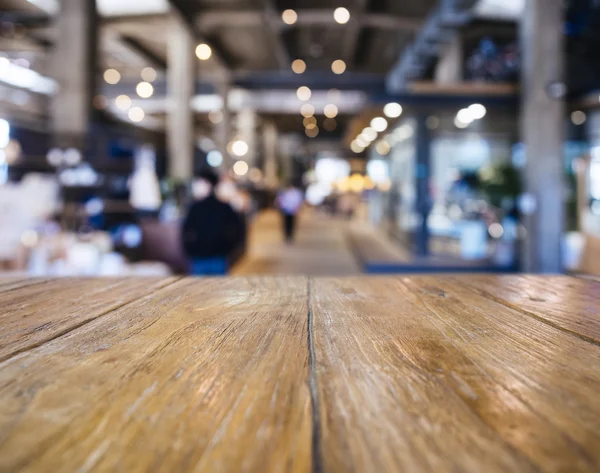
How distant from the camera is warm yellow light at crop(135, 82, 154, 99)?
13.4 m

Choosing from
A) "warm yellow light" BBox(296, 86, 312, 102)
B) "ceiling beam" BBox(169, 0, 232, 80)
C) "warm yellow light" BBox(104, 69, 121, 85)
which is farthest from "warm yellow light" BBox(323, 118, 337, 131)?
"warm yellow light" BBox(104, 69, 121, 85)

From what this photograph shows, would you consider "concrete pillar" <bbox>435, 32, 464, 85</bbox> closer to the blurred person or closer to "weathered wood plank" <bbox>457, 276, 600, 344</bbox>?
the blurred person

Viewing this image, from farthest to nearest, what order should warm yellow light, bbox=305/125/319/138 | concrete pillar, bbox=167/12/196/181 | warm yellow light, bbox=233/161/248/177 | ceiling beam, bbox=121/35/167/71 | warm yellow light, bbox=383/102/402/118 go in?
warm yellow light, bbox=305/125/319/138, warm yellow light, bbox=233/161/248/177, ceiling beam, bbox=121/35/167/71, concrete pillar, bbox=167/12/196/181, warm yellow light, bbox=383/102/402/118

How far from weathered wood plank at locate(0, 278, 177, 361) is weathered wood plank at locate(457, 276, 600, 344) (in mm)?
894

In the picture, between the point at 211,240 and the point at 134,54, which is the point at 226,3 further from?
the point at 211,240

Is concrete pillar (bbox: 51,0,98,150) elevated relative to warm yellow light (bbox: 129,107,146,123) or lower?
lower

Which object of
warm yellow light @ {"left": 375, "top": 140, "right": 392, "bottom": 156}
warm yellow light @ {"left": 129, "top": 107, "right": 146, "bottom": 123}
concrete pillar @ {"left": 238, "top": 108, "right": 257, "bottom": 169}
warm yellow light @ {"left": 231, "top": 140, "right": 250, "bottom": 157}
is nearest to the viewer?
warm yellow light @ {"left": 375, "top": 140, "right": 392, "bottom": 156}

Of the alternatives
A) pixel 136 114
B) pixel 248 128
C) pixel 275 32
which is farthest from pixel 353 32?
pixel 136 114

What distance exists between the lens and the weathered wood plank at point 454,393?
0.41 meters

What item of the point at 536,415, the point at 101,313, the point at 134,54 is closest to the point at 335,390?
the point at 536,415

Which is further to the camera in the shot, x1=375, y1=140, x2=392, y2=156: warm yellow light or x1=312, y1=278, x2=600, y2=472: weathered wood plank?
x1=375, y1=140, x2=392, y2=156: warm yellow light

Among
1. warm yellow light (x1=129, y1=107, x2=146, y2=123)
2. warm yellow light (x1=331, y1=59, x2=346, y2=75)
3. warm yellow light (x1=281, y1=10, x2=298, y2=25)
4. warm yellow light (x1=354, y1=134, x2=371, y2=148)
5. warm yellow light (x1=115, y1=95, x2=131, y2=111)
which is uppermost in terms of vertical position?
warm yellow light (x1=331, y1=59, x2=346, y2=75)

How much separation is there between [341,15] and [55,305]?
424 inches

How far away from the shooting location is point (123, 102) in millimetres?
14641
